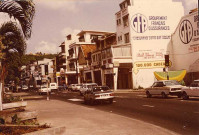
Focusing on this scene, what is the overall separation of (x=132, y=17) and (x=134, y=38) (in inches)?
155

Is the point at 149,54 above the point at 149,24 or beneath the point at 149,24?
beneath

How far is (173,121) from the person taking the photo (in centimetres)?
1151

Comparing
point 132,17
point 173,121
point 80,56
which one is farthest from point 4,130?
point 80,56

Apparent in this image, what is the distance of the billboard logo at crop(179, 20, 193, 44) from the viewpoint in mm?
43438

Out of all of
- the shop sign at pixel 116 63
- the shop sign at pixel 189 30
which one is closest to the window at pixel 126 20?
the shop sign at pixel 116 63

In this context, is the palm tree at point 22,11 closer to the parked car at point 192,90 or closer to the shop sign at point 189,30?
the parked car at point 192,90

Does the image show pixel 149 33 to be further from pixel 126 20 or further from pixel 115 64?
pixel 115 64

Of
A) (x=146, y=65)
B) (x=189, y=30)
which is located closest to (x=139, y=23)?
(x=146, y=65)

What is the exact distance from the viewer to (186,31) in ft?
146

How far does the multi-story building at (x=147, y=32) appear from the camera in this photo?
4731 cm

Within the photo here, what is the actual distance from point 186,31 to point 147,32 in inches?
287

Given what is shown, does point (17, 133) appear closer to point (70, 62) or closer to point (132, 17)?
point (132, 17)

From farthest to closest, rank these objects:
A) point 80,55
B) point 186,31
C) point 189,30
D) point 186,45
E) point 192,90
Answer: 1. point 80,55
2. point 186,45
3. point 186,31
4. point 189,30
5. point 192,90

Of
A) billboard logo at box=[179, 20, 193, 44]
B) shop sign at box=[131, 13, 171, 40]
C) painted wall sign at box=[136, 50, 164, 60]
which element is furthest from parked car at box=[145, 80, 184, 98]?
shop sign at box=[131, 13, 171, 40]
